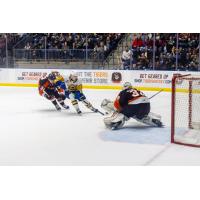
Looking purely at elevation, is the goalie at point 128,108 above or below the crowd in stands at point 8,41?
below

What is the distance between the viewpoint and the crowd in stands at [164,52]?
11273 mm

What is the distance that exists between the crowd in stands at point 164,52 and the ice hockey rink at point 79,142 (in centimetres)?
316

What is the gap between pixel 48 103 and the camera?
9539mm

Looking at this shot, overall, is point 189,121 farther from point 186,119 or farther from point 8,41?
point 8,41

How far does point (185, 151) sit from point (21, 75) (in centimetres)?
907

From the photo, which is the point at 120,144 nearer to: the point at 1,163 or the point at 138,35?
the point at 1,163

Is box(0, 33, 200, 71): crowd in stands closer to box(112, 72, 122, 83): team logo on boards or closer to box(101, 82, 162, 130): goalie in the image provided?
box(112, 72, 122, 83): team logo on boards

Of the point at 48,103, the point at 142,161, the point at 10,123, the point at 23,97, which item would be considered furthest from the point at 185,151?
the point at 23,97

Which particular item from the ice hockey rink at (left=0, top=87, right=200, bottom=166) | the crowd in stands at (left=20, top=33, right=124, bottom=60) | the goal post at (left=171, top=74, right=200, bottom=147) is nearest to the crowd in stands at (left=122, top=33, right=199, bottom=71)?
the crowd in stands at (left=20, top=33, right=124, bottom=60)

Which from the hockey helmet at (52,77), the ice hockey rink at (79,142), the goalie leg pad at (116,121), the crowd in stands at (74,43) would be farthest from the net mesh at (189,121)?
the crowd in stands at (74,43)

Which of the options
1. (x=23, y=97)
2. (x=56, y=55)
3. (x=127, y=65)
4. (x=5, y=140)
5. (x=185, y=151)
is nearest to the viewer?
(x=185, y=151)

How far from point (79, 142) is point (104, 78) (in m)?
6.90

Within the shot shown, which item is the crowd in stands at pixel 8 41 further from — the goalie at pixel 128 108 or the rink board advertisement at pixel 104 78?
the goalie at pixel 128 108

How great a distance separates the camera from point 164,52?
11781 mm
